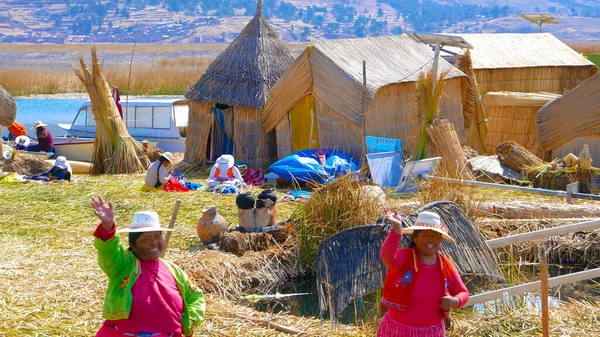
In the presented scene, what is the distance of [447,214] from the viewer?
22.1 feet

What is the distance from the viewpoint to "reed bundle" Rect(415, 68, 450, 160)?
13000mm

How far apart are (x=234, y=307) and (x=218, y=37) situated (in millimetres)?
123779

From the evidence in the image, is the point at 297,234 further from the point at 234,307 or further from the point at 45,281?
the point at 45,281

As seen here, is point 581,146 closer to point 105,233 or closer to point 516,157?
point 516,157

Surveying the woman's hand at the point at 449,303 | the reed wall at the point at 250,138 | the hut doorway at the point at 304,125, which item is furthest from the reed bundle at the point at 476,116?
the woman's hand at the point at 449,303

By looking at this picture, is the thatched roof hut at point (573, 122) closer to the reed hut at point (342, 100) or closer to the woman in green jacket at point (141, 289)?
the reed hut at point (342, 100)

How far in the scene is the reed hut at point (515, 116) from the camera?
15.7m

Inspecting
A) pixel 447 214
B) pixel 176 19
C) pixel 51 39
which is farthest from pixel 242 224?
pixel 176 19

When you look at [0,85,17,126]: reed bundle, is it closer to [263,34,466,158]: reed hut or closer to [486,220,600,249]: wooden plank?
[263,34,466,158]: reed hut

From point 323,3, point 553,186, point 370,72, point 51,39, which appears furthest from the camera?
point 323,3

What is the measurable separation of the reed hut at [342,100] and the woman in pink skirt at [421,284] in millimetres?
8441

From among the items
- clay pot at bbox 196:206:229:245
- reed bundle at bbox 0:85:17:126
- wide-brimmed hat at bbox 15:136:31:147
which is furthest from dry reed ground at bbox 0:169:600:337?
wide-brimmed hat at bbox 15:136:31:147

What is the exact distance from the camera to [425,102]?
43.2 feet

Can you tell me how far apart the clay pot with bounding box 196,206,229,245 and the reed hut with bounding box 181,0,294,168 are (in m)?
6.10
